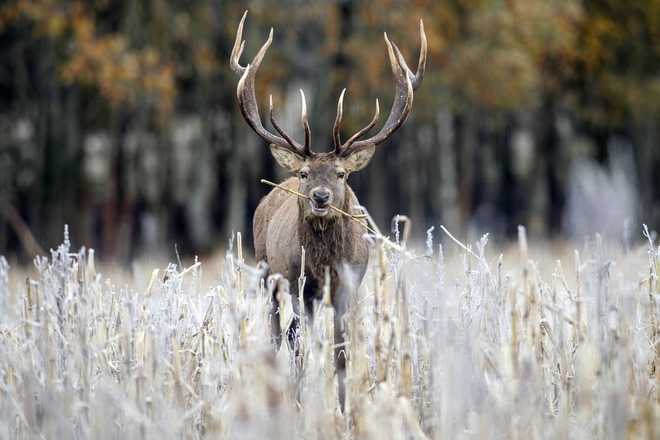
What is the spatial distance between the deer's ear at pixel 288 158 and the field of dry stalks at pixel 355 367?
5.18 feet

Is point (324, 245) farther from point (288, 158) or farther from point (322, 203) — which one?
point (288, 158)

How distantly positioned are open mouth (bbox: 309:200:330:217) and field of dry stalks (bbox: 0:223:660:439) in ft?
3.11

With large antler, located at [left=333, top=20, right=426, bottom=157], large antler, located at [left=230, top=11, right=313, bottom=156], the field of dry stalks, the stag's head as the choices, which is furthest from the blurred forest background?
the field of dry stalks

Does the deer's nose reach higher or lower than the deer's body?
higher

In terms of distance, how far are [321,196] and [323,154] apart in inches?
22.0

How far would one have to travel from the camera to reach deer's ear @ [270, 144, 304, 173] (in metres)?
7.34

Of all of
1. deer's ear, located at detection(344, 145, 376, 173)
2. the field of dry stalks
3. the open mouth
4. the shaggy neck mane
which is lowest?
the field of dry stalks

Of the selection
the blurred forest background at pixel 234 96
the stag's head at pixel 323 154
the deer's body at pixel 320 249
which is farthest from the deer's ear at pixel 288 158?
the blurred forest background at pixel 234 96

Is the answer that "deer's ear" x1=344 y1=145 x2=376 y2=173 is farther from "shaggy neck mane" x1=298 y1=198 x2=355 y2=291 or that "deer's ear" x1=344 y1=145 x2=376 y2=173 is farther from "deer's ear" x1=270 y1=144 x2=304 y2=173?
"shaggy neck mane" x1=298 y1=198 x2=355 y2=291

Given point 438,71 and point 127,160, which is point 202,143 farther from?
point 438,71

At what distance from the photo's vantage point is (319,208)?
22.6 feet

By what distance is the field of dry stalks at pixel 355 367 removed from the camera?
4.47m

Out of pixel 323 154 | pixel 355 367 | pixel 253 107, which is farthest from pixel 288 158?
pixel 355 367

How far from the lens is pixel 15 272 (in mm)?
14188
